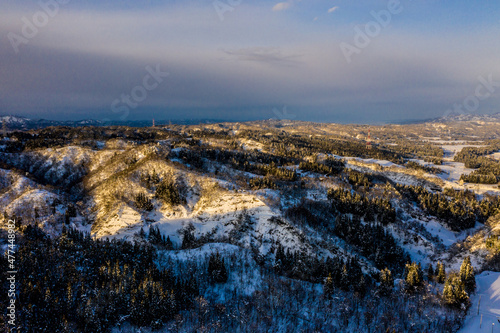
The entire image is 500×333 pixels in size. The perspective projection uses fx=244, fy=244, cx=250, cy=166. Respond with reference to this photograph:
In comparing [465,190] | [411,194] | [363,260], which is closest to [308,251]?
[363,260]

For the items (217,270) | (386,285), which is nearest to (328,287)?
(386,285)

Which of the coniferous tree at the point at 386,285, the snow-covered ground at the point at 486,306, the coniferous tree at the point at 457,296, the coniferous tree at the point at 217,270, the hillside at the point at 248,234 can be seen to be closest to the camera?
the snow-covered ground at the point at 486,306

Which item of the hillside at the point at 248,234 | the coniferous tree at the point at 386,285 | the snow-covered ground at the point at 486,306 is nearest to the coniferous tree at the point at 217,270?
the hillside at the point at 248,234

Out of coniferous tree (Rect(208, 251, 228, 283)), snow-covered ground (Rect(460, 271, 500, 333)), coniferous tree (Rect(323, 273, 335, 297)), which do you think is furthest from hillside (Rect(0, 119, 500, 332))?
snow-covered ground (Rect(460, 271, 500, 333))

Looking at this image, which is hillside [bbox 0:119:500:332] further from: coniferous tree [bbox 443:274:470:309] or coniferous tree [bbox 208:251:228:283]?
coniferous tree [bbox 443:274:470:309]

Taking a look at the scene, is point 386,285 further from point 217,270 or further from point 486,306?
point 217,270

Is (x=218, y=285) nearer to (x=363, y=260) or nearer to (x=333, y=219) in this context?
(x=363, y=260)

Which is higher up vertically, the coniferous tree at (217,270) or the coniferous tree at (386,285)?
the coniferous tree at (217,270)

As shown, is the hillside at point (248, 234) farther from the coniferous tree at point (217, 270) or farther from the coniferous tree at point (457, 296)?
the coniferous tree at point (457, 296)
